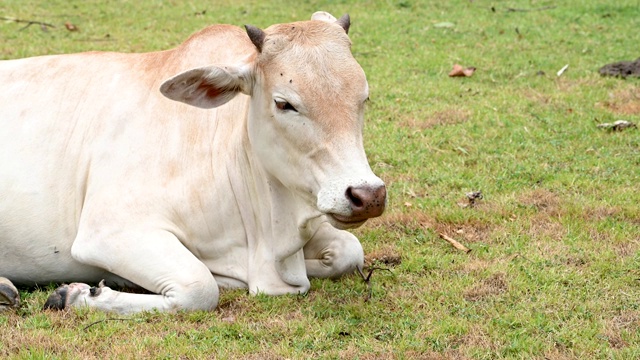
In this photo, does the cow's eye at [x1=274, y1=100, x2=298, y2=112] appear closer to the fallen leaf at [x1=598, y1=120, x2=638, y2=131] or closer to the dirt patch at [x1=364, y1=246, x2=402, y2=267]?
the dirt patch at [x1=364, y1=246, x2=402, y2=267]

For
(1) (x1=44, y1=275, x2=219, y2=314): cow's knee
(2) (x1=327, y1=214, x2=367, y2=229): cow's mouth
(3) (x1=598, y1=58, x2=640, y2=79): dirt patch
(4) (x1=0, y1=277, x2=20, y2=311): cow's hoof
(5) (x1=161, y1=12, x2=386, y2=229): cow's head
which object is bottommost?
(3) (x1=598, y1=58, x2=640, y2=79): dirt patch

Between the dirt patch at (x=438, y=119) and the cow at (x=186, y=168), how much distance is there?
10.2 ft

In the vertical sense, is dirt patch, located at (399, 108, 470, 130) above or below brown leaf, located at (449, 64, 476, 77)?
above

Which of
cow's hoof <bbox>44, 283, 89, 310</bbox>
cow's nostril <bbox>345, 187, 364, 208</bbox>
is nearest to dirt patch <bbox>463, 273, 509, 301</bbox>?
cow's nostril <bbox>345, 187, 364, 208</bbox>

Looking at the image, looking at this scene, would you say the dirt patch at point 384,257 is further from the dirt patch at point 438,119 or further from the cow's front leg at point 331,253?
the dirt patch at point 438,119

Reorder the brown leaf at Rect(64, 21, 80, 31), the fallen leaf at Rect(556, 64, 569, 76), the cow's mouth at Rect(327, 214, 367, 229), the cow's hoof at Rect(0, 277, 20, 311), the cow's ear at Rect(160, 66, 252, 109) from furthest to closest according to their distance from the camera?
the brown leaf at Rect(64, 21, 80, 31) < the fallen leaf at Rect(556, 64, 569, 76) < the cow's hoof at Rect(0, 277, 20, 311) < the cow's ear at Rect(160, 66, 252, 109) < the cow's mouth at Rect(327, 214, 367, 229)

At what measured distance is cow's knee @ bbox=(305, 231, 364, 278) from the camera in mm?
5172

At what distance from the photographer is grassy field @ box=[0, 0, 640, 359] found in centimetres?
435

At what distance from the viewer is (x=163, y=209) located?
4.91 m

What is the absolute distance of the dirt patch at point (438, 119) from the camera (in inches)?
325

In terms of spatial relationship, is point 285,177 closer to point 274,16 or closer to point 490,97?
point 490,97

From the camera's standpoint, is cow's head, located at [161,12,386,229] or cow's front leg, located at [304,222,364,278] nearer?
cow's head, located at [161,12,386,229]

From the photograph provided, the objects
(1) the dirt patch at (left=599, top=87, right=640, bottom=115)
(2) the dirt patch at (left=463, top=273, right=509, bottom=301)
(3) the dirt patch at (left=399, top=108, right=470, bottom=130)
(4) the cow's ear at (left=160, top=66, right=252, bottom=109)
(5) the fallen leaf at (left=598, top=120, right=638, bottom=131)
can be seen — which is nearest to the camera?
(4) the cow's ear at (left=160, top=66, right=252, bottom=109)

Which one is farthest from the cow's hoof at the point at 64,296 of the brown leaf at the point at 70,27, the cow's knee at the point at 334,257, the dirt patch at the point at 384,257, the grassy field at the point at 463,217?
the brown leaf at the point at 70,27
